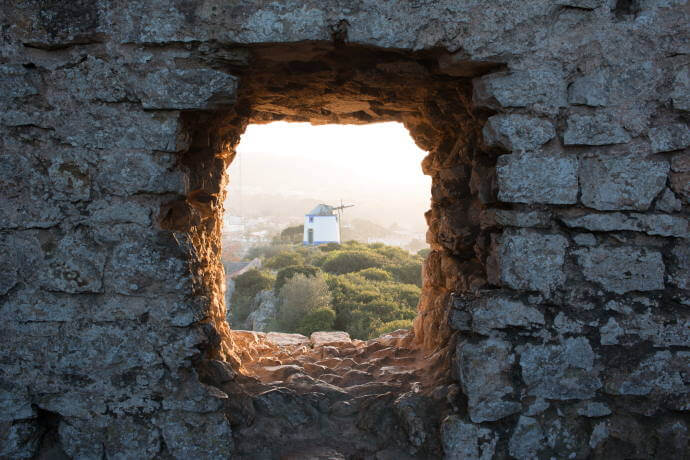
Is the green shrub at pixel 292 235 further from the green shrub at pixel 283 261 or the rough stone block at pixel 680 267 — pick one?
the rough stone block at pixel 680 267

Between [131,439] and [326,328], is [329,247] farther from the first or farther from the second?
[131,439]

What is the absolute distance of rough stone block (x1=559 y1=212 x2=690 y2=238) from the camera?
85.6 inches

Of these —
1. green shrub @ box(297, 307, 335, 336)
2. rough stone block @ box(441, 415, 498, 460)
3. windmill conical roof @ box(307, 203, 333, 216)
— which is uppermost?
windmill conical roof @ box(307, 203, 333, 216)

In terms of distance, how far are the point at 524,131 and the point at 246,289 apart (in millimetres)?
9365

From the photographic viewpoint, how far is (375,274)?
441 inches

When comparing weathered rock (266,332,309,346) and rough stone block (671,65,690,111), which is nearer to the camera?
rough stone block (671,65,690,111)

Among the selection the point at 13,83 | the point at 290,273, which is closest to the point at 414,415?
the point at 13,83

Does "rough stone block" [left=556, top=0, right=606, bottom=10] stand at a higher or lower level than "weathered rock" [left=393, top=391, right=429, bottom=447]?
higher

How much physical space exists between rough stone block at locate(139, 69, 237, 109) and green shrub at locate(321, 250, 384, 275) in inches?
400

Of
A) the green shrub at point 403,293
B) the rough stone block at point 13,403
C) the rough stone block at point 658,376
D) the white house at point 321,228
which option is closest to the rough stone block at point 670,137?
the rough stone block at point 658,376

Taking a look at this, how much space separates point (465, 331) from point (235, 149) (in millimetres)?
2187

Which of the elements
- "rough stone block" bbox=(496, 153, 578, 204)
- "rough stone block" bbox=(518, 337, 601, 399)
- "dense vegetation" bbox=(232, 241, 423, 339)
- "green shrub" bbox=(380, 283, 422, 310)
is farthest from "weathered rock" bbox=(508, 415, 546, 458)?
"green shrub" bbox=(380, 283, 422, 310)

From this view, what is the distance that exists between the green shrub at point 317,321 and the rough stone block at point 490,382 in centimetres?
559

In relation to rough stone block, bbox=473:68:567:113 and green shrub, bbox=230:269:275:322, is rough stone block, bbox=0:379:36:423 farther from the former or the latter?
green shrub, bbox=230:269:275:322
